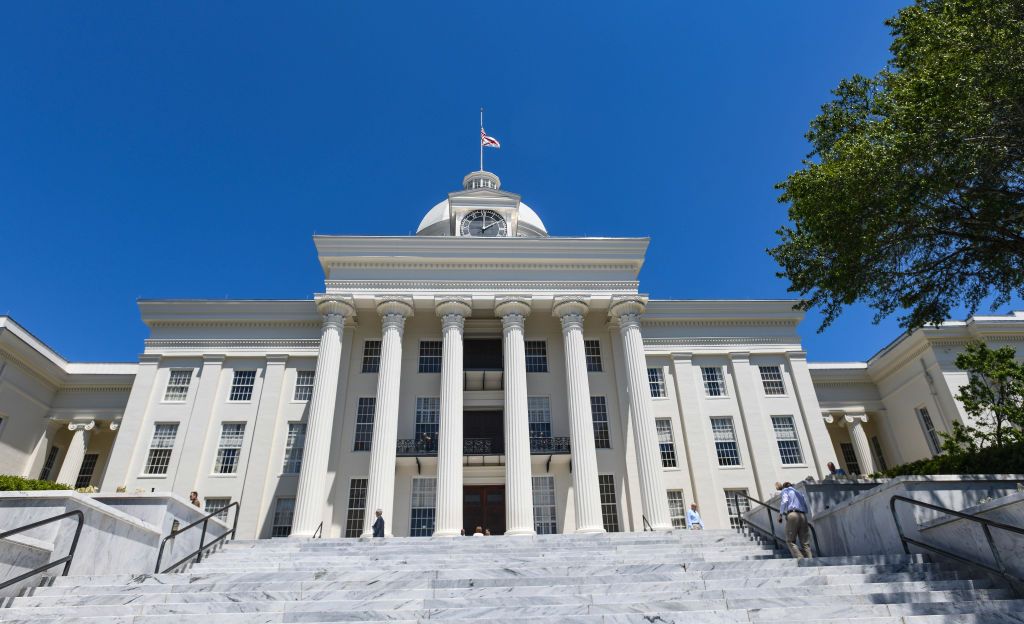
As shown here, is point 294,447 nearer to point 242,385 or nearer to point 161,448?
point 242,385

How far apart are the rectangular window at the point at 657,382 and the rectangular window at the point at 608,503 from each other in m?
5.03

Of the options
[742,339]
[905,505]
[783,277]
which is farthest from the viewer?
[742,339]

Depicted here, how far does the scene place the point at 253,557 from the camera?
1329 centimetres

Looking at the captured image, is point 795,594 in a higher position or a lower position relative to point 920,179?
lower

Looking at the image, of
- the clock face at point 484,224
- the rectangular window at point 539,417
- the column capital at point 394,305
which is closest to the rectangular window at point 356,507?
the column capital at point 394,305

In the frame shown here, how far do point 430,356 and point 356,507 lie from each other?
776 centimetres

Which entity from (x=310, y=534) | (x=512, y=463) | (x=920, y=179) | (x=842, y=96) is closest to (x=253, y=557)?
(x=310, y=534)

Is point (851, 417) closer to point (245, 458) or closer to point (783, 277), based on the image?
point (783, 277)

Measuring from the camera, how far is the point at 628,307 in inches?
1061

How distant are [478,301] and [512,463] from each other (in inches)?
310

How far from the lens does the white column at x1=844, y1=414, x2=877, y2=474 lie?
100 feet

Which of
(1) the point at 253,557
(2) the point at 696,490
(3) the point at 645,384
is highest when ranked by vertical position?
(3) the point at 645,384

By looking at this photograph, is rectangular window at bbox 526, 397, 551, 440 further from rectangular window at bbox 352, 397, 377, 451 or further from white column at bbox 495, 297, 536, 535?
rectangular window at bbox 352, 397, 377, 451

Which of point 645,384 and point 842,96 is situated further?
point 645,384
